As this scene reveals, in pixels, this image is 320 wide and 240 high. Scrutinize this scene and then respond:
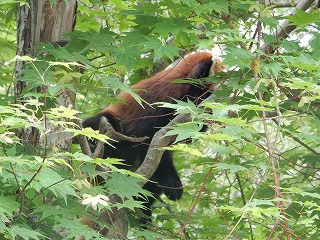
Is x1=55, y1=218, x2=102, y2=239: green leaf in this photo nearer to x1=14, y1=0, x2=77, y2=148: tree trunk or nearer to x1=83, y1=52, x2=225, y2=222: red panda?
x1=14, y1=0, x2=77, y2=148: tree trunk

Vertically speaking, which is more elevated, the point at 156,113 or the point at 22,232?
the point at 22,232

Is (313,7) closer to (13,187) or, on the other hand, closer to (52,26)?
(52,26)

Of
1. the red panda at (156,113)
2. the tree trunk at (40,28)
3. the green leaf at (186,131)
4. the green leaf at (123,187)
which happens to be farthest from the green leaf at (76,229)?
the red panda at (156,113)

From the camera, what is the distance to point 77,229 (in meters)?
3.02

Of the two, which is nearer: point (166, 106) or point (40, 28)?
point (166, 106)

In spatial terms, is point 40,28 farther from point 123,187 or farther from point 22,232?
point 22,232

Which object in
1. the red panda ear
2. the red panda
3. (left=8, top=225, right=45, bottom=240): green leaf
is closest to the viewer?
(left=8, top=225, right=45, bottom=240): green leaf

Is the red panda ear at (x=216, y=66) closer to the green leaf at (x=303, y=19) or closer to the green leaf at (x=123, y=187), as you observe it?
the green leaf at (x=303, y=19)

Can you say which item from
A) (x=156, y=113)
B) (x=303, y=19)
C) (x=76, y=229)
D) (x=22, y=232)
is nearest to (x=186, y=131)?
(x=76, y=229)

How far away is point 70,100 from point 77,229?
4.91 ft

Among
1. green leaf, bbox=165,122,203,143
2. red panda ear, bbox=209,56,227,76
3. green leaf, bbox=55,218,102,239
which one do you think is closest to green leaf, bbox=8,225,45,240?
green leaf, bbox=55,218,102,239

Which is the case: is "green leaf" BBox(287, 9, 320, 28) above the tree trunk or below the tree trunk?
above

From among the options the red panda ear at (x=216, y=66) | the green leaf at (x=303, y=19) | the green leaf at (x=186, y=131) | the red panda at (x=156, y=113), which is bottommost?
the red panda at (x=156, y=113)

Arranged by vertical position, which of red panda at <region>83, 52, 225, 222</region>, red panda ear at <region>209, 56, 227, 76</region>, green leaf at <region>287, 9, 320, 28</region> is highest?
green leaf at <region>287, 9, 320, 28</region>
